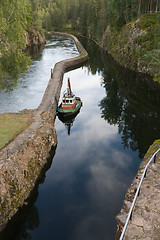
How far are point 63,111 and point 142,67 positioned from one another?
1278 inches

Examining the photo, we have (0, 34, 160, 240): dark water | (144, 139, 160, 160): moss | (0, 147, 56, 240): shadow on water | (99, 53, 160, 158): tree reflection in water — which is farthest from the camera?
(99, 53, 160, 158): tree reflection in water

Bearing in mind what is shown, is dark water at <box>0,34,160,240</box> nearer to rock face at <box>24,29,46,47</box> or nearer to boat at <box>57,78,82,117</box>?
boat at <box>57,78,82,117</box>

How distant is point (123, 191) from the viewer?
65.5 feet

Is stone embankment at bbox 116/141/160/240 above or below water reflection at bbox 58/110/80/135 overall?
above

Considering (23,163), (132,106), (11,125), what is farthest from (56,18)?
(23,163)

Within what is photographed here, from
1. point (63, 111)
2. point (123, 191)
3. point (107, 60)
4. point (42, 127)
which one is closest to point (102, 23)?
point (107, 60)

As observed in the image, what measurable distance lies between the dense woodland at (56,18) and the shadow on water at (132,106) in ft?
60.3

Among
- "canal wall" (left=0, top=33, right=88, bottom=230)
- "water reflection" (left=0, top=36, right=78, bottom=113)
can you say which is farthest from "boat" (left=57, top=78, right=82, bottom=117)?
"canal wall" (left=0, top=33, right=88, bottom=230)

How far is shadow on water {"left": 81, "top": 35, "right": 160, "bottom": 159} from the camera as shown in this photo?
2939 centimetres

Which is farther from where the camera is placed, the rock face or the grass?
the rock face

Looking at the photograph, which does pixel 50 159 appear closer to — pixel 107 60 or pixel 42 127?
pixel 42 127

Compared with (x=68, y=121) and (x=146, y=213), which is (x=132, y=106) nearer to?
(x=68, y=121)

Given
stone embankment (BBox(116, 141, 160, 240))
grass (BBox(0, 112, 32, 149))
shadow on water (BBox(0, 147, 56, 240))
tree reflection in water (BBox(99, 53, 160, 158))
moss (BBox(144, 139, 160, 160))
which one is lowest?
shadow on water (BBox(0, 147, 56, 240))

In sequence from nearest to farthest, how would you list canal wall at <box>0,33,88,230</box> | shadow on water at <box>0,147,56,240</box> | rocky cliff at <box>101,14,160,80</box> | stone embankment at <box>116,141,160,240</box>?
stone embankment at <box>116,141,160,240</box> → shadow on water at <box>0,147,56,240</box> → canal wall at <box>0,33,88,230</box> → rocky cliff at <box>101,14,160,80</box>
